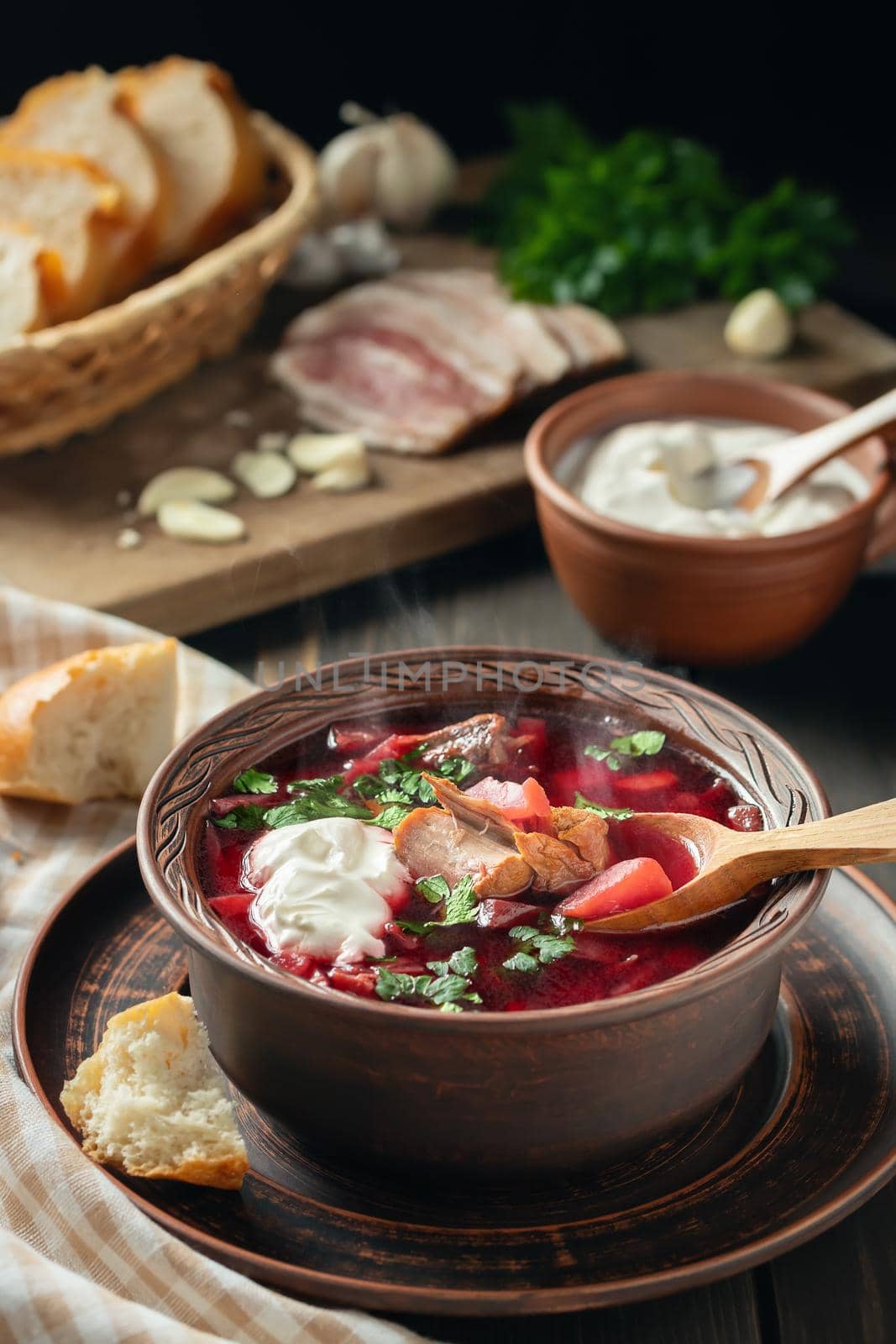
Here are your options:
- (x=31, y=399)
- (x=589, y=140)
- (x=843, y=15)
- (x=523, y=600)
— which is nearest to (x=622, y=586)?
(x=523, y=600)

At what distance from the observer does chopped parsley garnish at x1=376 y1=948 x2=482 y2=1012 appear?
6.30ft

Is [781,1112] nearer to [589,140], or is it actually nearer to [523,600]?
[523,600]

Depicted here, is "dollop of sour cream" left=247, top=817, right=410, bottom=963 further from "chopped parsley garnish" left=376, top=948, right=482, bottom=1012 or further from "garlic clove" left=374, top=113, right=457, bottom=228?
"garlic clove" left=374, top=113, right=457, bottom=228

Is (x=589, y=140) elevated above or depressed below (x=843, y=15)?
below

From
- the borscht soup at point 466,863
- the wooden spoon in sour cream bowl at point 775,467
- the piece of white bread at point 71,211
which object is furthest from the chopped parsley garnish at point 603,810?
the piece of white bread at point 71,211

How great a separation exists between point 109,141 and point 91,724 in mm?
2458

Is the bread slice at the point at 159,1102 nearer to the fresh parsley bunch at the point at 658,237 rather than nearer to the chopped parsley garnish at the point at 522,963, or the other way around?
the chopped parsley garnish at the point at 522,963

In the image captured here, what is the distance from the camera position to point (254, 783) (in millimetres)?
2338

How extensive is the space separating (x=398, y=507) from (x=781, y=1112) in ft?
7.64

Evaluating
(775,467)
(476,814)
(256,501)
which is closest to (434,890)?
(476,814)

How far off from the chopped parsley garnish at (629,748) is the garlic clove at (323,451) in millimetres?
1953

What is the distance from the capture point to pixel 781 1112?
2150mm

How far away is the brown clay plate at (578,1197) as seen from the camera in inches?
72.8

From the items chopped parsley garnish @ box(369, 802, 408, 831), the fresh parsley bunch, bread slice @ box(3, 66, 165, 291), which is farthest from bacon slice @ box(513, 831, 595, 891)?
the fresh parsley bunch
